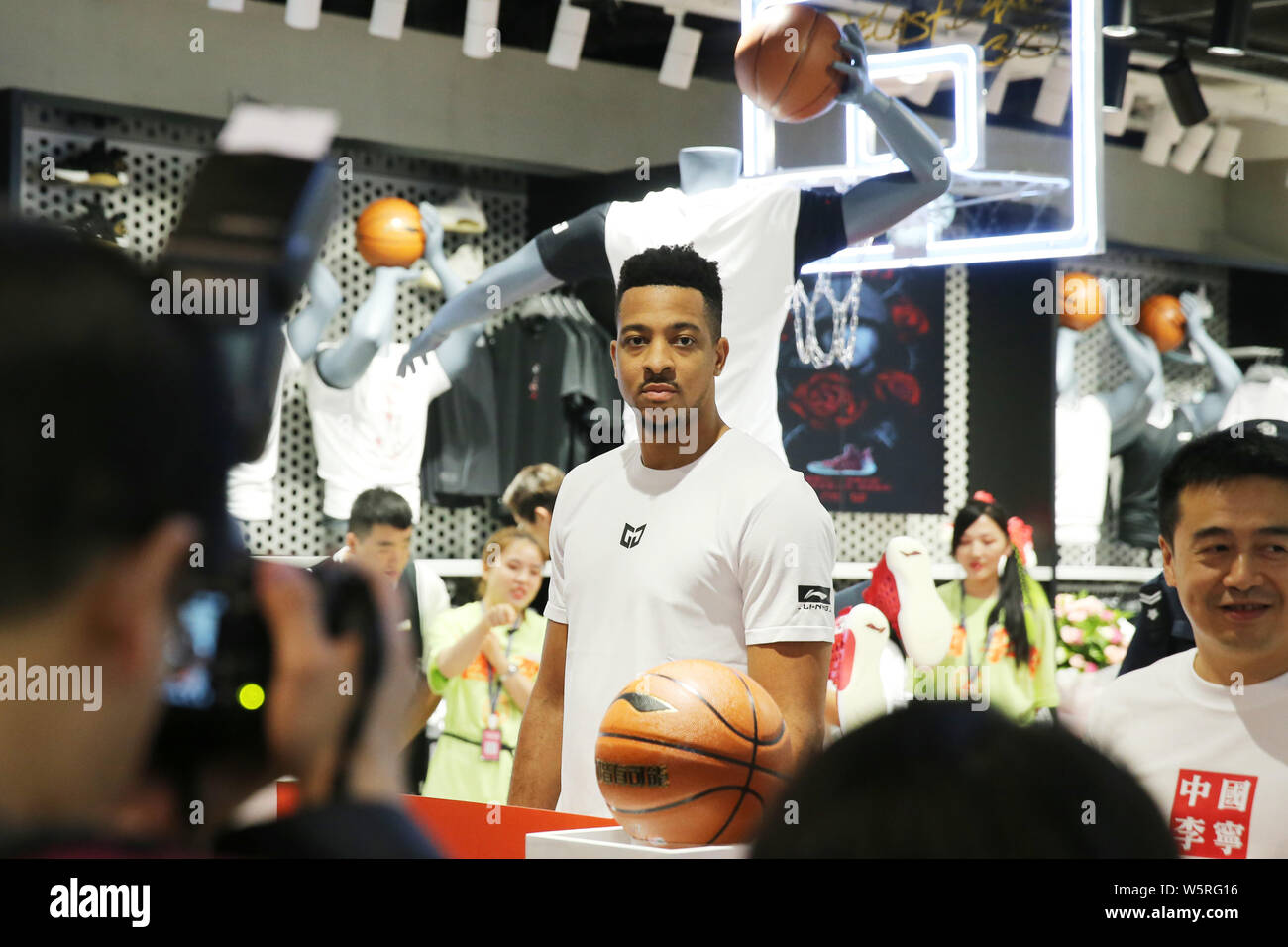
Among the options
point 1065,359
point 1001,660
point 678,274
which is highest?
point 1065,359

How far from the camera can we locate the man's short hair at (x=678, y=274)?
2.61m

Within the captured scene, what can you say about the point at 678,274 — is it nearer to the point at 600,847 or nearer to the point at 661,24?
the point at 600,847

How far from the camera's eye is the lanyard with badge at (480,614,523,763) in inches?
186

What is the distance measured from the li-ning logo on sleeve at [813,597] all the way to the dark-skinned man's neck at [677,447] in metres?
0.33

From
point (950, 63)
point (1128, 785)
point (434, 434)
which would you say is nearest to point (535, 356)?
point (434, 434)

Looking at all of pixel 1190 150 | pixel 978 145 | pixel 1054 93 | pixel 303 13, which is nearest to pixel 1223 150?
pixel 1190 150

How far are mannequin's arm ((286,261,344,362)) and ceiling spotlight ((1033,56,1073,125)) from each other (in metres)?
3.69

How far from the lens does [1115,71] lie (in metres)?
7.41

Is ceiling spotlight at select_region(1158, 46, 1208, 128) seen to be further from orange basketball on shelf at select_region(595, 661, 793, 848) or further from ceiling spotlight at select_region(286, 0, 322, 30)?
orange basketball on shelf at select_region(595, 661, 793, 848)

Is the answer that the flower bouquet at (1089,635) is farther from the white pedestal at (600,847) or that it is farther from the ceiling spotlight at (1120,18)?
the white pedestal at (600,847)

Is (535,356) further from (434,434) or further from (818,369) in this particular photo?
(818,369)

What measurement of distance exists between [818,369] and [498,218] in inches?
65.8

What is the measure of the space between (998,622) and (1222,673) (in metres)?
3.82

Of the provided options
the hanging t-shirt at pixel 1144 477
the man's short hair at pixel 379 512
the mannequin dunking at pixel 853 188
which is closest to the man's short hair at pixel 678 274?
the mannequin dunking at pixel 853 188
